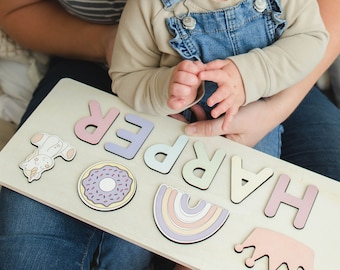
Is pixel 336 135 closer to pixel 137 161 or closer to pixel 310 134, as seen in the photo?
pixel 310 134

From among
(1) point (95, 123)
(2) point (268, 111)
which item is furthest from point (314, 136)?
(1) point (95, 123)

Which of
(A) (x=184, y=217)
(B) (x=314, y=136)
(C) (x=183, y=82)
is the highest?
(C) (x=183, y=82)

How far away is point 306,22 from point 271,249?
0.33 m

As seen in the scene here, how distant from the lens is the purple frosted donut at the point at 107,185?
65cm

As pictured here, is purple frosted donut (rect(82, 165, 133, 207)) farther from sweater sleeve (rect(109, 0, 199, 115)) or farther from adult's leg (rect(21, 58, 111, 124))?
adult's leg (rect(21, 58, 111, 124))

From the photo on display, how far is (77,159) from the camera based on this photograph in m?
0.69

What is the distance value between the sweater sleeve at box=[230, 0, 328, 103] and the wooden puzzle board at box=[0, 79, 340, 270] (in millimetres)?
95

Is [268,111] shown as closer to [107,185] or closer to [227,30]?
[227,30]

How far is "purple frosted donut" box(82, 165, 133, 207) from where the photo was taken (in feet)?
2.15

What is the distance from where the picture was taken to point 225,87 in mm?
667

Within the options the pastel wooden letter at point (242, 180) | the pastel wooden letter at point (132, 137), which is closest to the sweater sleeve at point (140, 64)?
the pastel wooden letter at point (132, 137)

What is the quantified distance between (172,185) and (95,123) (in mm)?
147

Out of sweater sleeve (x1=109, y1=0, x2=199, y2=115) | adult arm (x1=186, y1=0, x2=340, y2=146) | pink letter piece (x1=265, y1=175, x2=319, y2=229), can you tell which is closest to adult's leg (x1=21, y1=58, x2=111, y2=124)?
sweater sleeve (x1=109, y1=0, x2=199, y2=115)

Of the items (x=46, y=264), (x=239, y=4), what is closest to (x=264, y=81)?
(x=239, y=4)
